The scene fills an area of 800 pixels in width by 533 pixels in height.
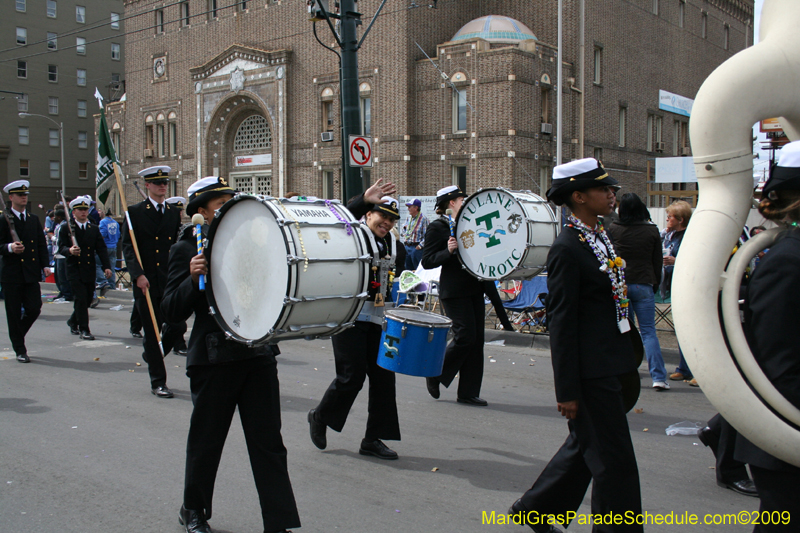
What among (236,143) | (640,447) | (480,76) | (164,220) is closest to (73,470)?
(164,220)

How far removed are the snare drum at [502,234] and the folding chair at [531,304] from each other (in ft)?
12.2

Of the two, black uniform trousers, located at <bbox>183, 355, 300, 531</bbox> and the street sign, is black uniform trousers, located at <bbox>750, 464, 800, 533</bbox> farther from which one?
the street sign

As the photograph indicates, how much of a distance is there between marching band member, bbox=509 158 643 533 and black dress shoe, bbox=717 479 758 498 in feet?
5.09

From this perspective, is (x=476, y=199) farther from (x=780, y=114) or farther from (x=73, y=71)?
(x=73, y=71)

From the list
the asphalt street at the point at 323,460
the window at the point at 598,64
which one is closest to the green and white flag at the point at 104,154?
the asphalt street at the point at 323,460

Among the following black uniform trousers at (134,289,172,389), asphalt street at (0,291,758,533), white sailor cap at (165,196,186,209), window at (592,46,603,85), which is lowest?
asphalt street at (0,291,758,533)

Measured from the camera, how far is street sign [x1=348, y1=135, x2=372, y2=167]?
36.1ft

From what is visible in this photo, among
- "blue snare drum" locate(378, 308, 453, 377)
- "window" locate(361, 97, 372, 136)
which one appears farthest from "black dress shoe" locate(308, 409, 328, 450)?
"window" locate(361, 97, 372, 136)

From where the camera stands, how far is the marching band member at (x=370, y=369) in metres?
5.28

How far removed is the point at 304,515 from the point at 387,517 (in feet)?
1.66

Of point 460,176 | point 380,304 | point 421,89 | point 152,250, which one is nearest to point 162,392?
point 152,250

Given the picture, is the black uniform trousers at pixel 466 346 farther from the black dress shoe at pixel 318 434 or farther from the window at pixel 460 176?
the window at pixel 460 176

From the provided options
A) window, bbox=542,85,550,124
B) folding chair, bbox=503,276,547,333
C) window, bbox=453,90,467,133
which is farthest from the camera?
window, bbox=542,85,550,124

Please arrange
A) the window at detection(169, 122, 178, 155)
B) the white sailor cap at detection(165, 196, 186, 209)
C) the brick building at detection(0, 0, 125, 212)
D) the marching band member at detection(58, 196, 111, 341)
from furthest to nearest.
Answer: the brick building at detection(0, 0, 125, 212) → the window at detection(169, 122, 178, 155) → the marching band member at detection(58, 196, 111, 341) → the white sailor cap at detection(165, 196, 186, 209)
